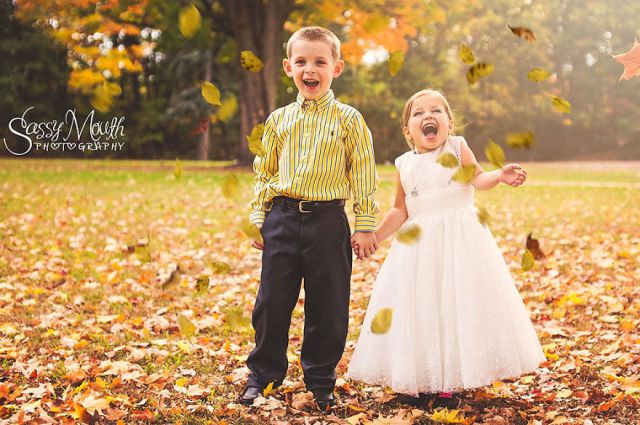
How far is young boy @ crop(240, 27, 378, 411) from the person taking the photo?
2.87 m

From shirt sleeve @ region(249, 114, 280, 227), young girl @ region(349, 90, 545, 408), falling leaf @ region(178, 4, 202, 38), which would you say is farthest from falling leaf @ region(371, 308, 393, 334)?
falling leaf @ region(178, 4, 202, 38)

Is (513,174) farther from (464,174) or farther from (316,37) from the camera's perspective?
(316,37)

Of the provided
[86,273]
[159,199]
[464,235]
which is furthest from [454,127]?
[159,199]

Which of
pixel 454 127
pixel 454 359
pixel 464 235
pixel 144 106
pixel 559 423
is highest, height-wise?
pixel 144 106

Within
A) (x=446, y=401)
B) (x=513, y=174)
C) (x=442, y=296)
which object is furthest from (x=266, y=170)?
(x=446, y=401)

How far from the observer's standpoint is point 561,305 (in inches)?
189

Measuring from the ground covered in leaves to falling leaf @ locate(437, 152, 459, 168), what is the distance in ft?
2.82

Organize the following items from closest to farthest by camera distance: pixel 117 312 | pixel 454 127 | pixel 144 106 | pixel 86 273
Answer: pixel 454 127, pixel 117 312, pixel 86 273, pixel 144 106

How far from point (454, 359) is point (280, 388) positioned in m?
0.87

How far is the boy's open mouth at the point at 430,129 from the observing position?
294 cm

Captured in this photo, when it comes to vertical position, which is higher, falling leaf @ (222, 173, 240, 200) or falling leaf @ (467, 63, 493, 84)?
falling leaf @ (467, 63, 493, 84)

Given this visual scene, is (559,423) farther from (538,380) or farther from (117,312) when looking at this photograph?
(117,312)

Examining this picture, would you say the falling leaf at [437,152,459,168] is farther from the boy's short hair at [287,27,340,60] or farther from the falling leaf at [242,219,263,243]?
the falling leaf at [242,219,263,243]

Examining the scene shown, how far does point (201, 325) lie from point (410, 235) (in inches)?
78.4
